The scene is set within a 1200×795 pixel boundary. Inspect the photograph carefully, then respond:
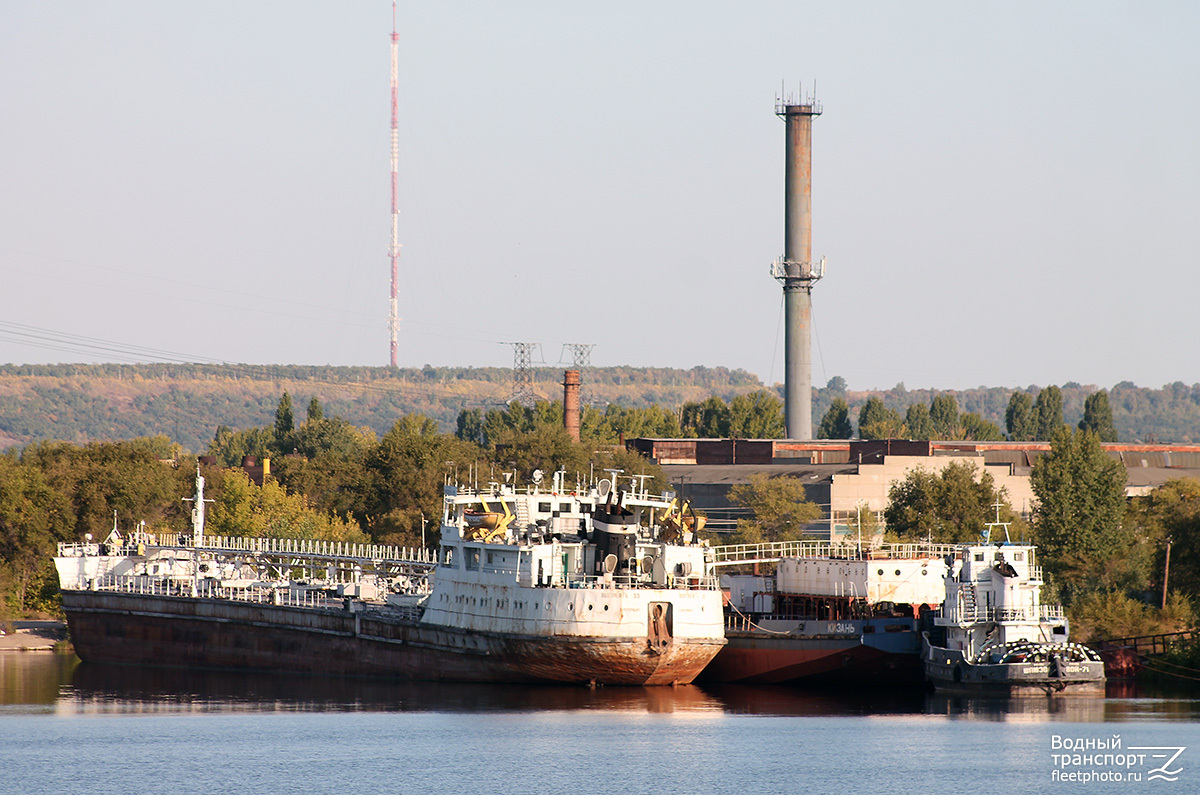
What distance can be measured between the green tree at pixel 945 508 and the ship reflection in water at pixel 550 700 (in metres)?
33.9

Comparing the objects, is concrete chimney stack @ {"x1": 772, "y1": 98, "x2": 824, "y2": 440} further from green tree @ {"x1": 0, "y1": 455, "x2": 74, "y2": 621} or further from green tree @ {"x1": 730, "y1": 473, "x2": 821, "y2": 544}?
green tree @ {"x1": 0, "y1": 455, "x2": 74, "y2": 621}

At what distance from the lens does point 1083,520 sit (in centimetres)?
9200

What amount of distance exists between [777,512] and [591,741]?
225 ft

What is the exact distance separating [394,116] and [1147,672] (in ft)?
437

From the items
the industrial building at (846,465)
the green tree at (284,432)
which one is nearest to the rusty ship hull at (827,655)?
the industrial building at (846,465)

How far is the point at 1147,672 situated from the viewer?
73625mm

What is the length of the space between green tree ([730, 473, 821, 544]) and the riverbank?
154ft

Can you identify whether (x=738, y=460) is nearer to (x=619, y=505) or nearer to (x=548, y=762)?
(x=619, y=505)

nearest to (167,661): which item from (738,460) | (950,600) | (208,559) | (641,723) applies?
(208,559)

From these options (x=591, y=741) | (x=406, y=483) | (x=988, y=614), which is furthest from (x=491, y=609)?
(x=406, y=483)

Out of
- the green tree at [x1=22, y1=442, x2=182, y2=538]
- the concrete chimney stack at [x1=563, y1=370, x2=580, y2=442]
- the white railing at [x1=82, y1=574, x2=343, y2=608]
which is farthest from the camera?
the concrete chimney stack at [x1=563, y1=370, x2=580, y2=442]

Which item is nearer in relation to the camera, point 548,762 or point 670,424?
point 548,762

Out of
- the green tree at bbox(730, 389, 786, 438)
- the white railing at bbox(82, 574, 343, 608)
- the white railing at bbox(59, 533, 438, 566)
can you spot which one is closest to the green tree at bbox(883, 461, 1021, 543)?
the white railing at bbox(59, 533, 438, 566)

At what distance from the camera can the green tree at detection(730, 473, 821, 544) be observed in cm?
12269
